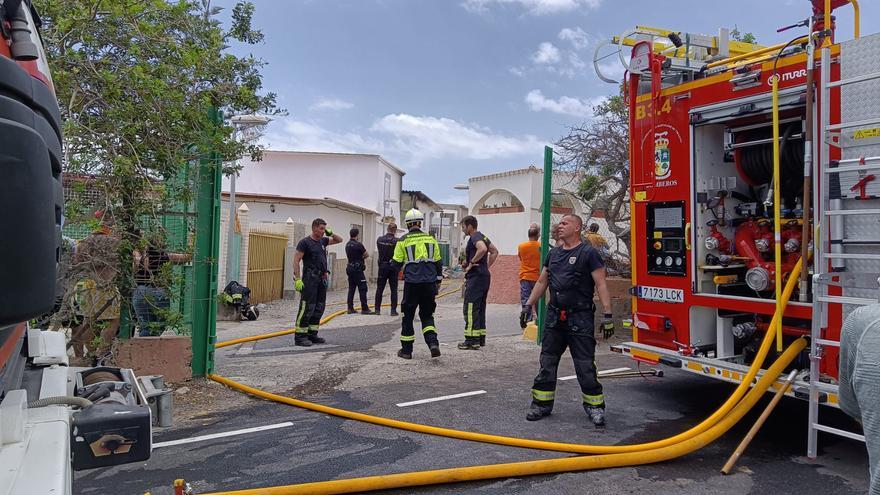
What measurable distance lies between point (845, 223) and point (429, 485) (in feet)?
10.4

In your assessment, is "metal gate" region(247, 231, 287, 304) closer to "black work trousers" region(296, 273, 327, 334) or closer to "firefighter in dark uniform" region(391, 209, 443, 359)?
"black work trousers" region(296, 273, 327, 334)

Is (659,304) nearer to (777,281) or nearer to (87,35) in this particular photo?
(777,281)

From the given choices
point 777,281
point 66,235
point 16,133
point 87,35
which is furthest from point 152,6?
point 777,281

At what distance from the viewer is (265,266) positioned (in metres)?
15.0

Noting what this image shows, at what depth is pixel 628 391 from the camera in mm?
6266

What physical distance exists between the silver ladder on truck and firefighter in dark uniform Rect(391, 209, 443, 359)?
169 inches

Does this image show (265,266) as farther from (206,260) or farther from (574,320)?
(574,320)

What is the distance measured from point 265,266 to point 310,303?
6.71 meters

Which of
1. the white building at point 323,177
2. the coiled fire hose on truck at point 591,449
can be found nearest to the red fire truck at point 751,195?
the coiled fire hose on truck at point 591,449

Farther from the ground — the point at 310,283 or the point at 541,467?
the point at 310,283

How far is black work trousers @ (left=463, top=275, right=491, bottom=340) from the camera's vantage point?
848cm

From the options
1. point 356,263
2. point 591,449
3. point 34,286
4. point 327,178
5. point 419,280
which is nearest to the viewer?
point 34,286

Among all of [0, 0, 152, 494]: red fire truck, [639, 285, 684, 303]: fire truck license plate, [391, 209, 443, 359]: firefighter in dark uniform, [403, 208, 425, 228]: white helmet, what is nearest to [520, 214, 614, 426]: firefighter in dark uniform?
[639, 285, 684, 303]: fire truck license plate

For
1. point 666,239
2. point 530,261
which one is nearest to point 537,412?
point 666,239
